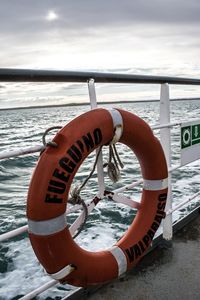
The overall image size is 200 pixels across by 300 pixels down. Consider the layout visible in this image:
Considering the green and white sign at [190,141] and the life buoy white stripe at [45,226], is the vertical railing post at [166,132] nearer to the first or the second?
the green and white sign at [190,141]

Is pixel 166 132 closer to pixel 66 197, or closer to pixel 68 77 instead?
pixel 68 77

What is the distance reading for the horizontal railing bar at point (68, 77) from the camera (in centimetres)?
117

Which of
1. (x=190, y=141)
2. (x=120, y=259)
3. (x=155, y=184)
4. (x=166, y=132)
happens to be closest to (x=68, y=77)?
(x=155, y=184)

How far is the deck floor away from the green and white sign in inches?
21.1

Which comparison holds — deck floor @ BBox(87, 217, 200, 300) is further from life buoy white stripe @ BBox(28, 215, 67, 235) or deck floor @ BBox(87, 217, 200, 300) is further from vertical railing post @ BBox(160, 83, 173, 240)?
life buoy white stripe @ BBox(28, 215, 67, 235)

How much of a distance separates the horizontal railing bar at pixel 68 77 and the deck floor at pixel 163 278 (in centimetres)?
94

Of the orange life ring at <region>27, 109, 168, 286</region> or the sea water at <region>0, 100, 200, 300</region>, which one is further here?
the sea water at <region>0, 100, 200, 300</region>

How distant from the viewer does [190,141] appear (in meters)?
2.31

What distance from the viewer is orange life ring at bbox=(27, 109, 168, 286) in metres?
1.15

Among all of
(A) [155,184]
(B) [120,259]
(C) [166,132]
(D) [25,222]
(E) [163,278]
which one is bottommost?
(D) [25,222]

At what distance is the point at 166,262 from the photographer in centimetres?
189

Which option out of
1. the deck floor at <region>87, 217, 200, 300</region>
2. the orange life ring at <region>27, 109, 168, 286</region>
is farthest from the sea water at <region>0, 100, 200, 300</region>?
the deck floor at <region>87, 217, 200, 300</region>

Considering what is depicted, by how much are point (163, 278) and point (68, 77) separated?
107 cm

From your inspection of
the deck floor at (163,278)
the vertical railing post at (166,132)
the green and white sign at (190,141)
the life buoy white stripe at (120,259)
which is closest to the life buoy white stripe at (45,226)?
the life buoy white stripe at (120,259)
